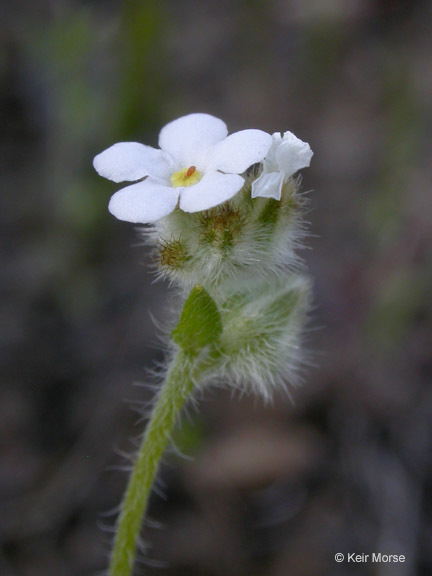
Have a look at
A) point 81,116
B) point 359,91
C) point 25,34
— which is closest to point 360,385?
point 81,116

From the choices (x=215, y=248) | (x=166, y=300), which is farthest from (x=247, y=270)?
(x=166, y=300)

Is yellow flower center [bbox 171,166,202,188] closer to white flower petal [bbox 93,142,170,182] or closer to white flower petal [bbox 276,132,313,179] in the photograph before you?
white flower petal [bbox 93,142,170,182]

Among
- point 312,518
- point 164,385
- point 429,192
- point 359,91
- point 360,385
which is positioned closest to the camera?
point 164,385

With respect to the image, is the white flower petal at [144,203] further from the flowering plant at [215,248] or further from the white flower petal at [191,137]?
the white flower petal at [191,137]

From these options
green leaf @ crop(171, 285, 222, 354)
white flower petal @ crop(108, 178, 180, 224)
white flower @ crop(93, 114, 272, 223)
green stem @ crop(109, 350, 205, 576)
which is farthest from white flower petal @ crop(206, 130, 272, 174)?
green stem @ crop(109, 350, 205, 576)

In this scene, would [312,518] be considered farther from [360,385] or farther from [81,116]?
[81,116]

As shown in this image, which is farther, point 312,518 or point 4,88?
point 4,88

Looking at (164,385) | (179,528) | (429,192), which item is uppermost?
(429,192)
